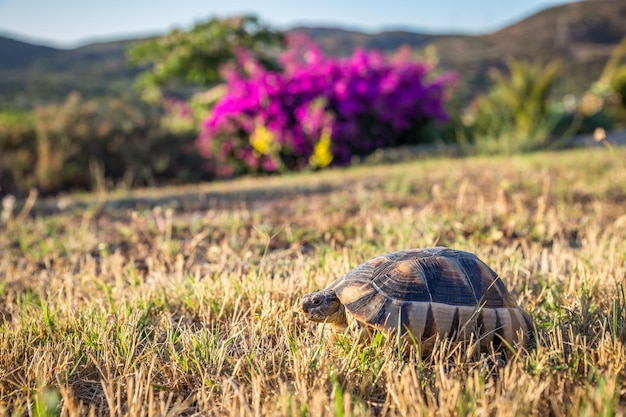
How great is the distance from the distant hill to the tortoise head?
81.5ft

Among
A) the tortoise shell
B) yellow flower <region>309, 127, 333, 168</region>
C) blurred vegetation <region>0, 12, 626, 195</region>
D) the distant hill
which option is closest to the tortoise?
the tortoise shell

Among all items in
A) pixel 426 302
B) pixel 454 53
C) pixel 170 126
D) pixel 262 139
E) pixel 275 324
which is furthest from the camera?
pixel 454 53

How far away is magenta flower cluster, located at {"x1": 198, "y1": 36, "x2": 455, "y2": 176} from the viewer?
9.77 metres

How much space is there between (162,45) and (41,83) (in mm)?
19963

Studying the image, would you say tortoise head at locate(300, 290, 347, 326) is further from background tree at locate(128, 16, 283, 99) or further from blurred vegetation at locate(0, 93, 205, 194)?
background tree at locate(128, 16, 283, 99)

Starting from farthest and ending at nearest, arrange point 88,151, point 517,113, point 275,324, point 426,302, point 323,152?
point 517,113 → point 88,151 → point 323,152 → point 275,324 → point 426,302

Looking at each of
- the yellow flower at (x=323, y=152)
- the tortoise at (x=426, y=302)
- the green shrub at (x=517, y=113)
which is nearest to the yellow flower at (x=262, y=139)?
the yellow flower at (x=323, y=152)

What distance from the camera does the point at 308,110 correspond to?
9711 mm

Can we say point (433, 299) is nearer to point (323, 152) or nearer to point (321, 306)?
point (321, 306)

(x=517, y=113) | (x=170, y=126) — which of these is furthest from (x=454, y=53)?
(x=170, y=126)

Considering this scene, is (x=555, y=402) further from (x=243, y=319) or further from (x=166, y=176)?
Result: (x=166, y=176)

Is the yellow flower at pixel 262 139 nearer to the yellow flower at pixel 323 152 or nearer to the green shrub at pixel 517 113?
the yellow flower at pixel 323 152

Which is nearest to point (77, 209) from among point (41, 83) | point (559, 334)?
point (559, 334)

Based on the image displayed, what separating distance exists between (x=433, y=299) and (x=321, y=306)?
0.38 m
